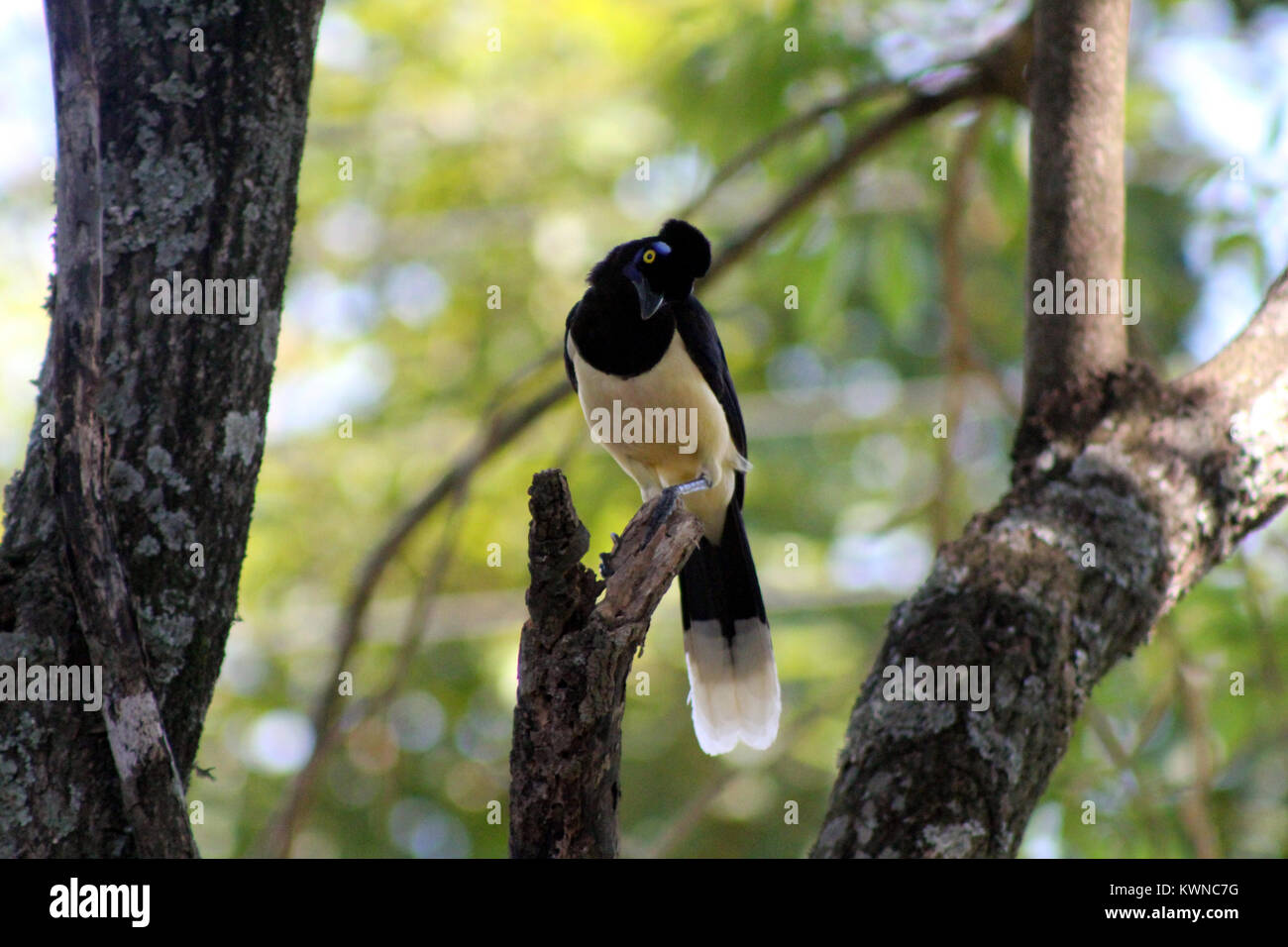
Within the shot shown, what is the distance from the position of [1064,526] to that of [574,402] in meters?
3.76

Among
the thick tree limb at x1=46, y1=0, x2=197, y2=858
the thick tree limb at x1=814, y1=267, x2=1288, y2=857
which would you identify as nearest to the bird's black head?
the thick tree limb at x1=814, y1=267, x2=1288, y2=857

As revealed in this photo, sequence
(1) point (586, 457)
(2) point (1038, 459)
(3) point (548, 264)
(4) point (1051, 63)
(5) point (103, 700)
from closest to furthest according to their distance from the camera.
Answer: (5) point (103, 700), (2) point (1038, 459), (4) point (1051, 63), (1) point (586, 457), (3) point (548, 264)

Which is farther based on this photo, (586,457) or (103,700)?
(586,457)

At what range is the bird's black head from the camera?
4023 mm

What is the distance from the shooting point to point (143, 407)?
2.83 metres

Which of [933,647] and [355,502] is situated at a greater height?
[355,502]

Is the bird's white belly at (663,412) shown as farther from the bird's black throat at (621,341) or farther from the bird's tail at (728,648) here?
the bird's tail at (728,648)

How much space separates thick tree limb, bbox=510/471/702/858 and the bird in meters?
1.45

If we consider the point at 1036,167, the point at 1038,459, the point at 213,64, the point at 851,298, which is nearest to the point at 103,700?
the point at 213,64

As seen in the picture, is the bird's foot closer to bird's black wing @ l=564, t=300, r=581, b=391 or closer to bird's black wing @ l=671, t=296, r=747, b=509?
bird's black wing @ l=671, t=296, r=747, b=509
